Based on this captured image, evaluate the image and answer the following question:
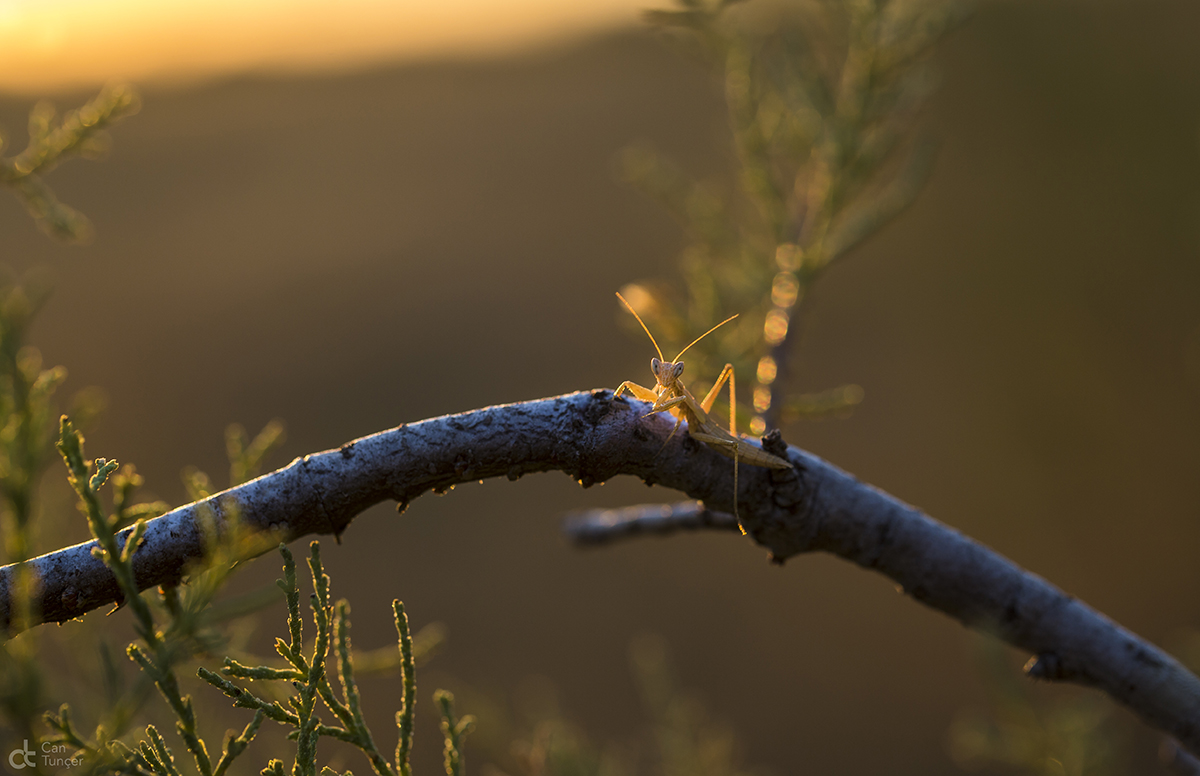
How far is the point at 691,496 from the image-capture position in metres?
1.67

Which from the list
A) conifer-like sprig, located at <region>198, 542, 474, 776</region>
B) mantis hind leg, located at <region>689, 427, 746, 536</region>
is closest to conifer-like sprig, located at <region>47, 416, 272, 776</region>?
conifer-like sprig, located at <region>198, 542, 474, 776</region>

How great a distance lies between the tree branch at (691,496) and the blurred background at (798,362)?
21.1 feet

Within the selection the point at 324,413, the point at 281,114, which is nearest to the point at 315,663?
the point at 324,413

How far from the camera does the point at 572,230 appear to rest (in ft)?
54.5

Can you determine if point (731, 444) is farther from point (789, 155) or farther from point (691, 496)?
point (789, 155)

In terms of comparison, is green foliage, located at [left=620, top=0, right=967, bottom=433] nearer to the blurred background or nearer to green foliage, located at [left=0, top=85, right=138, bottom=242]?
green foliage, located at [left=0, top=85, right=138, bottom=242]

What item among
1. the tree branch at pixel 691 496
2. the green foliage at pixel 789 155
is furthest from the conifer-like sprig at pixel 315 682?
the green foliage at pixel 789 155

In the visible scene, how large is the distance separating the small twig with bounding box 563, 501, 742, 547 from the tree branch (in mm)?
245

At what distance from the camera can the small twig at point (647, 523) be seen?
2.05 metres

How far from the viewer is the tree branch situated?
1.31 metres

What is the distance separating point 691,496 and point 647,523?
68 centimetres

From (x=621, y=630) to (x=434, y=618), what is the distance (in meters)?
2.72

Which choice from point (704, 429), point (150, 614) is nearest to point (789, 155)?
point (704, 429)

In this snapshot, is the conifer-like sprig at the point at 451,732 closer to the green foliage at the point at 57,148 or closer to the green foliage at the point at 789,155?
the green foliage at the point at 57,148
